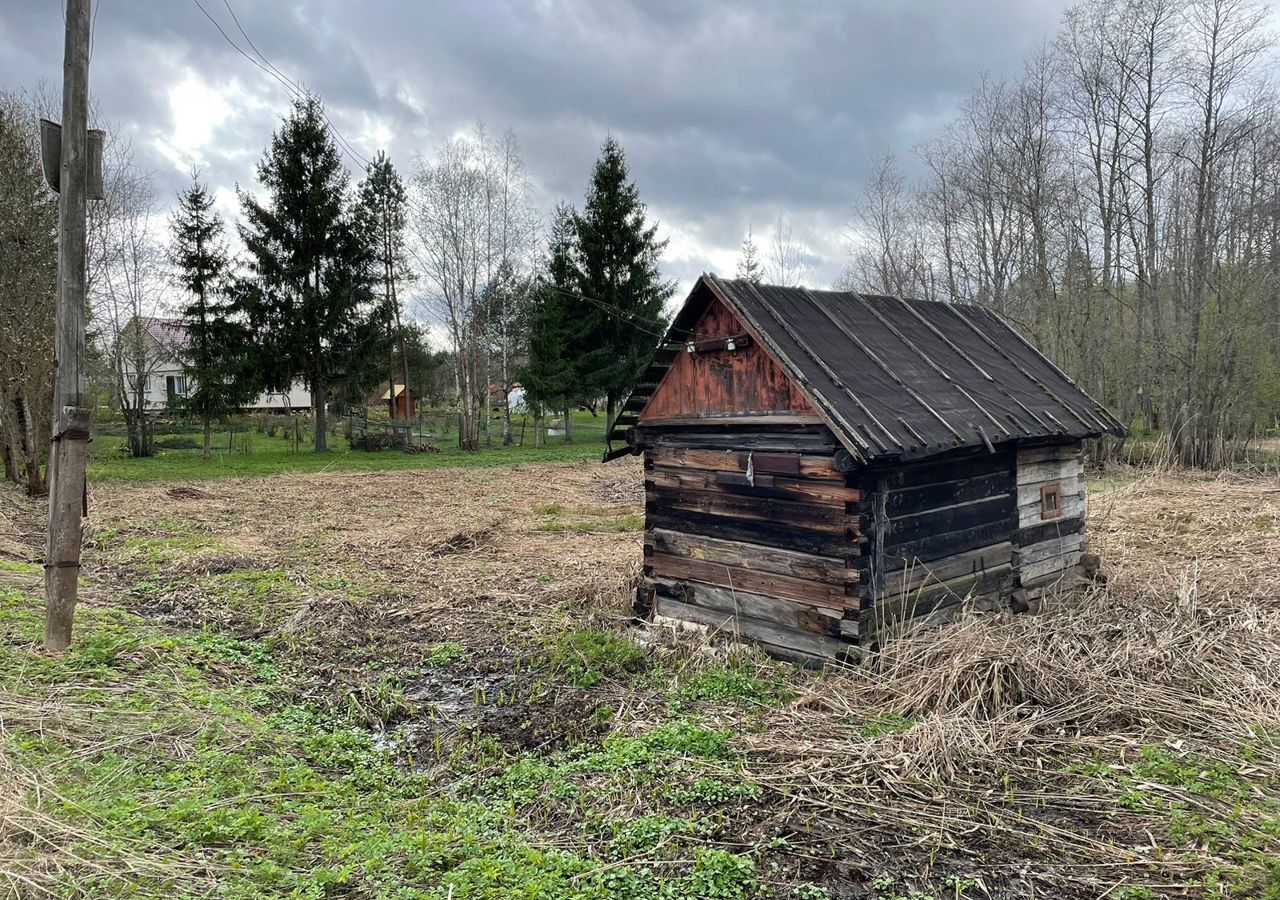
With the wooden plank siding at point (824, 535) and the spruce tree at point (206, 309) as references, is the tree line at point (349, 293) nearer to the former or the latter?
the spruce tree at point (206, 309)

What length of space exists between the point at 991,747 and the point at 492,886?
3481 mm

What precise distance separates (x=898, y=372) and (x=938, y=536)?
5.49ft

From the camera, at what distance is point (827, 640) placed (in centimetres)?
680

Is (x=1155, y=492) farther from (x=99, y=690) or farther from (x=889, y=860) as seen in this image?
(x=99, y=690)

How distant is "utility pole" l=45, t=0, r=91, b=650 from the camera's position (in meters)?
6.26

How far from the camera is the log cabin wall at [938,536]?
21.9 ft

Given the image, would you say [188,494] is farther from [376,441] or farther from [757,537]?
[757,537]

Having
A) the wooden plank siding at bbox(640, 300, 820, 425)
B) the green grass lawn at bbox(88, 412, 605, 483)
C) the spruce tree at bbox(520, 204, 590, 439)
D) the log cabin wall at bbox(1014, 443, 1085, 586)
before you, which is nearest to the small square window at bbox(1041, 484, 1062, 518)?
the log cabin wall at bbox(1014, 443, 1085, 586)

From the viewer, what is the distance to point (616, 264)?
34062 mm

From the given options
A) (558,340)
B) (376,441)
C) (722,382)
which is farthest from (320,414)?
(722,382)

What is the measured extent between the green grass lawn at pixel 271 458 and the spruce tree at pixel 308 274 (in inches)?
91.7

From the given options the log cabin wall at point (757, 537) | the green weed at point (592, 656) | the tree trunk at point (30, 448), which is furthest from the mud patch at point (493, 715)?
the tree trunk at point (30, 448)

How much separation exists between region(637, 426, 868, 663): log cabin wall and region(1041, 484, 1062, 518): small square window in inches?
131

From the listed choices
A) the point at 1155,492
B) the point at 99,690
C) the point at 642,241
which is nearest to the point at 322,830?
the point at 99,690
